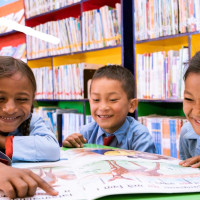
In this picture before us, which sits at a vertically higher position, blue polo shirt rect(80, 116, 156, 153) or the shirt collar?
the shirt collar

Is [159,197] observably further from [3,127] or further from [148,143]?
[148,143]

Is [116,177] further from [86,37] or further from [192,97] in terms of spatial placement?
[86,37]

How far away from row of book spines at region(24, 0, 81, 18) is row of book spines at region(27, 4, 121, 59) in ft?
0.50

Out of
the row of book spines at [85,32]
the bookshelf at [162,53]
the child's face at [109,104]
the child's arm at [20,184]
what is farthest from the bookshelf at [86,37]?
the child's arm at [20,184]

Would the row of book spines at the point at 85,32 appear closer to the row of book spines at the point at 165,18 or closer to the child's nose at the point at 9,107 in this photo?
the row of book spines at the point at 165,18

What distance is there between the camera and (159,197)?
0.42 meters

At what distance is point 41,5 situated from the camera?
3.01 m

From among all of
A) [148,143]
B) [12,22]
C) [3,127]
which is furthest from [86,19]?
[3,127]

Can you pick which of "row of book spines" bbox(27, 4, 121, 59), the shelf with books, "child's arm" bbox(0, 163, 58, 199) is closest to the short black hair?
"row of book spines" bbox(27, 4, 121, 59)

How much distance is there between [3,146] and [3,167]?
12.6 inches

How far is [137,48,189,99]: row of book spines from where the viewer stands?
1.92m

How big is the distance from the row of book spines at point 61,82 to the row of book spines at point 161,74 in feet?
2.18

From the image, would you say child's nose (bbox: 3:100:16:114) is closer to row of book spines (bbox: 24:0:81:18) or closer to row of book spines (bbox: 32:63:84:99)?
row of book spines (bbox: 32:63:84:99)

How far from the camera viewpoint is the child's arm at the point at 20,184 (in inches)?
16.3
